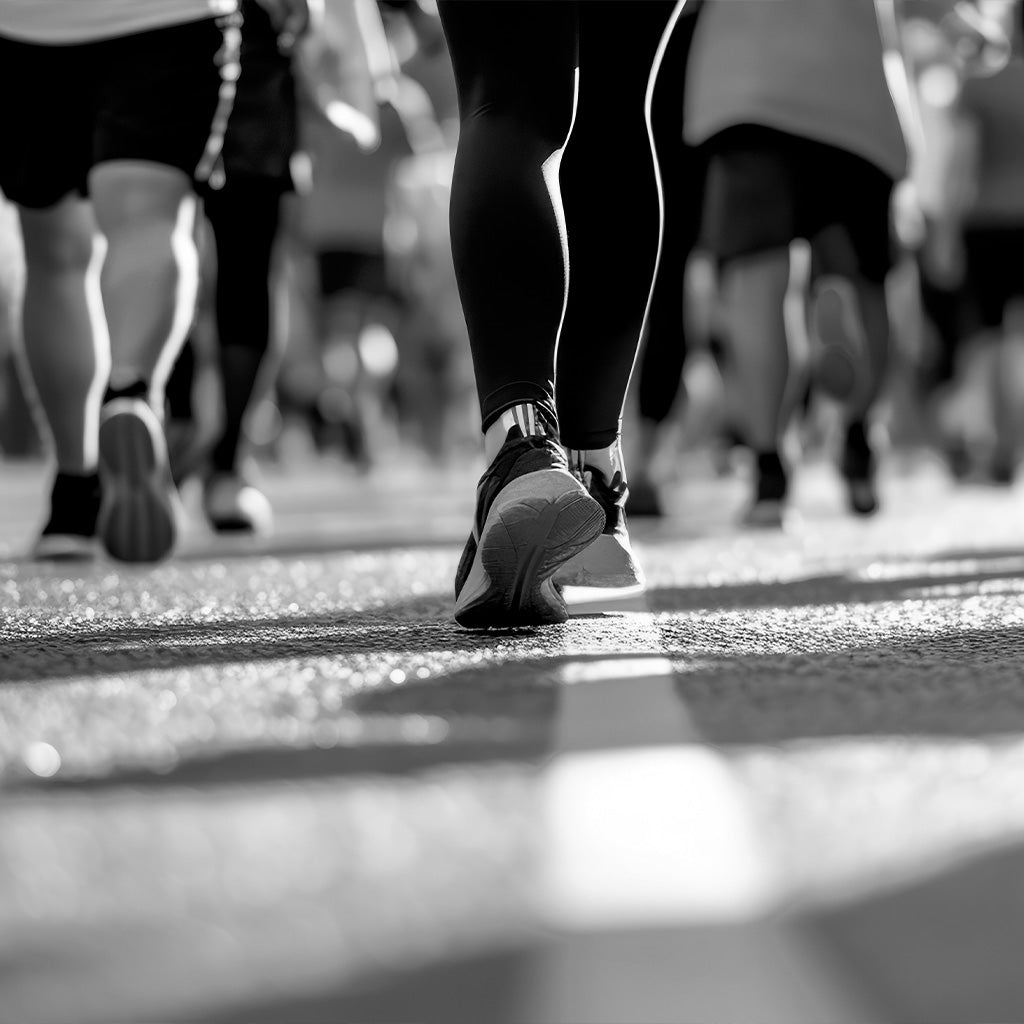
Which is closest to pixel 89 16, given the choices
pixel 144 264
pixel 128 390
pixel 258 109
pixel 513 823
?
pixel 144 264

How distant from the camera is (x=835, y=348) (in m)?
5.65

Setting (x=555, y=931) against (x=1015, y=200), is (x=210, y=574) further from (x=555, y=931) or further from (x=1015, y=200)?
(x=1015, y=200)

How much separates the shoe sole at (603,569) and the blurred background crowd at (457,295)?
2.03ft

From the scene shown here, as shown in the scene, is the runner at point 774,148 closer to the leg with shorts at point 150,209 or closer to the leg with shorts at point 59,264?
the leg with shorts at point 150,209

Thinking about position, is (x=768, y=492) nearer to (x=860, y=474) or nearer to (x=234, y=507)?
(x=860, y=474)

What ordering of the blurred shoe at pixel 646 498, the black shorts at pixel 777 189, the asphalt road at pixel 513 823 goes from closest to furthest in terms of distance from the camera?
1. the asphalt road at pixel 513 823
2. the black shorts at pixel 777 189
3. the blurred shoe at pixel 646 498

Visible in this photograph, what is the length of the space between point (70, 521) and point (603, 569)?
1570mm

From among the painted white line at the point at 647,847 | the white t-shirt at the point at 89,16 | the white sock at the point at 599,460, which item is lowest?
the painted white line at the point at 647,847

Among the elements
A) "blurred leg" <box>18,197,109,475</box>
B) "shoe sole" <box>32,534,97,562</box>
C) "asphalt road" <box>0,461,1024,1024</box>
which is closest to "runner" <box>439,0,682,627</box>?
"asphalt road" <box>0,461,1024,1024</box>

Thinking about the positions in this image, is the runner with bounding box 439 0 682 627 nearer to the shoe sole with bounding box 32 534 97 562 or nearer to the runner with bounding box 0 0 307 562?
the runner with bounding box 0 0 307 562

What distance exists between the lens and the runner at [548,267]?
6.12 feet

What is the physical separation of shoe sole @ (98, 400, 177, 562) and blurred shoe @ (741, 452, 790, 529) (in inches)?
73.3

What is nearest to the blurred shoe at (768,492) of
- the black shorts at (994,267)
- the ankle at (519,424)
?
the ankle at (519,424)

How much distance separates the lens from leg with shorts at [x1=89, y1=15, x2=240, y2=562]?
2.97 metres
